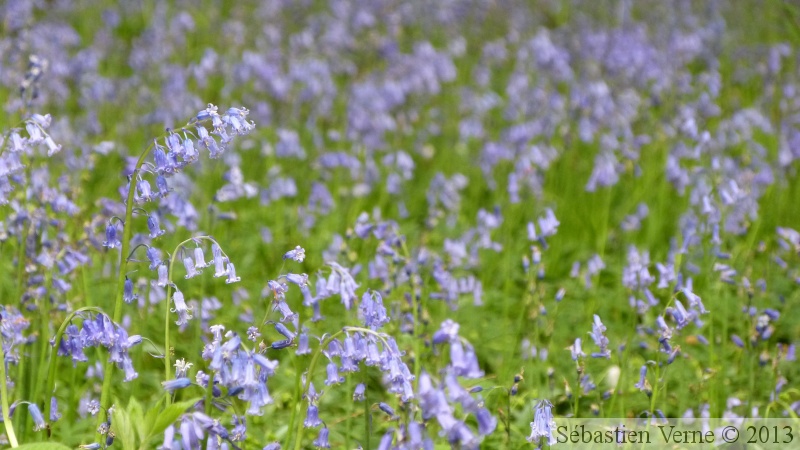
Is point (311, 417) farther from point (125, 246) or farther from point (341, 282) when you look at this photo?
point (125, 246)

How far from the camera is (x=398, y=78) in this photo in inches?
282

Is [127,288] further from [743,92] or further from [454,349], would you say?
[743,92]

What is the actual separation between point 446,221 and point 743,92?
4543 mm

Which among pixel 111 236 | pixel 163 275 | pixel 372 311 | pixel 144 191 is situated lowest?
pixel 372 311

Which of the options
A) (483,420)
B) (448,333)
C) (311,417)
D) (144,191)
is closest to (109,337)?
(144,191)

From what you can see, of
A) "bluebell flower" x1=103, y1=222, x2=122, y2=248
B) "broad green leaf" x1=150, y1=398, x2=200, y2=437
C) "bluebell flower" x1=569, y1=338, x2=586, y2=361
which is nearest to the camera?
"broad green leaf" x1=150, y1=398, x2=200, y2=437

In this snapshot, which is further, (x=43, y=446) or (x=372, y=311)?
(x=372, y=311)

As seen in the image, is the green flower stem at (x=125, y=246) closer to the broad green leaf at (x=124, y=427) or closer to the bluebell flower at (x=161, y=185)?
the bluebell flower at (x=161, y=185)

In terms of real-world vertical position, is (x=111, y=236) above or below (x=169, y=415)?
above

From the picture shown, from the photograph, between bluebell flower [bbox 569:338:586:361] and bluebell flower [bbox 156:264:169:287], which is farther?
bluebell flower [bbox 569:338:586:361]

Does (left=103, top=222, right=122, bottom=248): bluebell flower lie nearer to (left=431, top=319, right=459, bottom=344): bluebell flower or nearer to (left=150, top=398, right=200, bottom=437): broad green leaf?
(left=150, top=398, right=200, bottom=437): broad green leaf

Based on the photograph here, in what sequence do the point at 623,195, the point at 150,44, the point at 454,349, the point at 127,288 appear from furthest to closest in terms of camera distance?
the point at 150,44 → the point at 623,195 → the point at 127,288 → the point at 454,349

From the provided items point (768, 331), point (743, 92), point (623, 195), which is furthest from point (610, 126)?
point (768, 331)

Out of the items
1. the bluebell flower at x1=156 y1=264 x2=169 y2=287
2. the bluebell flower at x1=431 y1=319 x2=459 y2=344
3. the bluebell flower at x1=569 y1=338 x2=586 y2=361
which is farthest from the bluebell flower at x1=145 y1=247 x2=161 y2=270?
the bluebell flower at x1=569 y1=338 x2=586 y2=361
